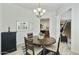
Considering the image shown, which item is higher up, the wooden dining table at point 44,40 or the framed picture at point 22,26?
the framed picture at point 22,26

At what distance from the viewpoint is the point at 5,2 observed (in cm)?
175

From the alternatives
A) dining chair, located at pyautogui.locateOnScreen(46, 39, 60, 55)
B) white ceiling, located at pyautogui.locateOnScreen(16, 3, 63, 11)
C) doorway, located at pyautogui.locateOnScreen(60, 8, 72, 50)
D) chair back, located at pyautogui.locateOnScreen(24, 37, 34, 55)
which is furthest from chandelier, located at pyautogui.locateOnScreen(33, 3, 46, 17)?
dining chair, located at pyautogui.locateOnScreen(46, 39, 60, 55)

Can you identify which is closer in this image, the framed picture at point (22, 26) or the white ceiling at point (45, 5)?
the white ceiling at point (45, 5)

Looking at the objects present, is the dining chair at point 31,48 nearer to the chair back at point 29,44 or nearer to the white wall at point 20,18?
the chair back at point 29,44

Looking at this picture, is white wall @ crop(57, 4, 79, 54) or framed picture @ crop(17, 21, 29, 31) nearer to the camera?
white wall @ crop(57, 4, 79, 54)

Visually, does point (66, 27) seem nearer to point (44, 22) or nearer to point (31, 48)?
point (44, 22)

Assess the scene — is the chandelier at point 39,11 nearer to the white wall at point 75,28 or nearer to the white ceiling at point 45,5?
the white ceiling at point 45,5

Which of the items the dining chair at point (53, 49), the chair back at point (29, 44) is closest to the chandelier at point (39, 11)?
the chair back at point (29, 44)

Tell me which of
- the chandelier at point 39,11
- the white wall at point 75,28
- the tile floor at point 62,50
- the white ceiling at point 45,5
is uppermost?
the white ceiling at point 45,5

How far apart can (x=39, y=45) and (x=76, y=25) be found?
814 mm

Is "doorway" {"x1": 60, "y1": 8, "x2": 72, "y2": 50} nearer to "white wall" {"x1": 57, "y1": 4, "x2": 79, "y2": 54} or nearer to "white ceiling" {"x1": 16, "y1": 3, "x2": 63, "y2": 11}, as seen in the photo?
"white wall" {"x1": 57, "y1": 4, "x2": 79, "y2": 54}

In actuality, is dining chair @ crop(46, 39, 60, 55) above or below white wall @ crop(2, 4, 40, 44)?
below

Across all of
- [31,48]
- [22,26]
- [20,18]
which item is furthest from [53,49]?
[20,18]
